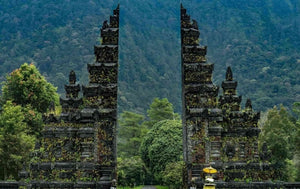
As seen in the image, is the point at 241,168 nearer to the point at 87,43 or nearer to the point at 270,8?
the point at 87,43

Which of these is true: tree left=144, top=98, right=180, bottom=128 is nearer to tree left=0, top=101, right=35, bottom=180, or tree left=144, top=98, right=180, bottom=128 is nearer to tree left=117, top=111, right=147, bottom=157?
tree left=117, top=111, right=147, bottom=157

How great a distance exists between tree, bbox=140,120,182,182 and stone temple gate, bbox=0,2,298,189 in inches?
317

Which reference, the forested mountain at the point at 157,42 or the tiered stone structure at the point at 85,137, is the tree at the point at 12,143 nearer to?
the tiered stone structure at the point at 85,137

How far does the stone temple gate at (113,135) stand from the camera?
16.5 meters

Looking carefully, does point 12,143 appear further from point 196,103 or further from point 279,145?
point 279,145

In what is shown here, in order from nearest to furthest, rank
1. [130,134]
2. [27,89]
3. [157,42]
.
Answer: [27,89] < [130,134] < [157,42]

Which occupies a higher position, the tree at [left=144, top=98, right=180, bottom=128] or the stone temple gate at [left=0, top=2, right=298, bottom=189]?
the tree at [left=144, top=98, right=180, bottom=128]

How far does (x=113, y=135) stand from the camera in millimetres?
17156

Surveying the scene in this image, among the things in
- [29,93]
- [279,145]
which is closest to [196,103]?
[279,145]

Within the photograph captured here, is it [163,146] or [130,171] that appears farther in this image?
[130,171]

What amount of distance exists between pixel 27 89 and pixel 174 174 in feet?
50.0

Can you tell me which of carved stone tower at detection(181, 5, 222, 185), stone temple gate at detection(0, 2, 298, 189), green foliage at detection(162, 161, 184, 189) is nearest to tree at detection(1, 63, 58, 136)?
stone temple gate at detection(0, 2, 298, 189)

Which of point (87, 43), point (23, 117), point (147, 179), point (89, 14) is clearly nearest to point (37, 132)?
point (23, 117)

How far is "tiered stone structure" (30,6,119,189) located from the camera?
16.7 meters
